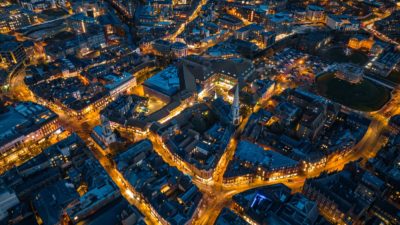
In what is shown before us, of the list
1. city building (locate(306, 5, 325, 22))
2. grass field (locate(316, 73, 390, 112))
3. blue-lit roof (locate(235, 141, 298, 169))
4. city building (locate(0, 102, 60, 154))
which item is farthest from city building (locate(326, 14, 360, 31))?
city building (locate(0, 102, 60, 154))

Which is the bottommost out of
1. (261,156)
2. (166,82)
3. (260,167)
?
(260,167)

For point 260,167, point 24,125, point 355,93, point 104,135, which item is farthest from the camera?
point 355,93

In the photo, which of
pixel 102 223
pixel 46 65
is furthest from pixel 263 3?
pixel 102 223

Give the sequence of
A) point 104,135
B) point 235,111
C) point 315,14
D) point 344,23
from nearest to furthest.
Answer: point 104,135 < point 235,111 < point 344,23 < point 315,14

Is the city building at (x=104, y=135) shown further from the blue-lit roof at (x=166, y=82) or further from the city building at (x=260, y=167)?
the city building at (x=260, y=167)

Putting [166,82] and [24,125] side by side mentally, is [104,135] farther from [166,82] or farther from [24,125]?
[166,82]

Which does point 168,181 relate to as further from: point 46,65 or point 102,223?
point 46,65

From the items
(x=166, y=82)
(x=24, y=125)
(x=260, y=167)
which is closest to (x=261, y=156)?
(x=260, y=167)

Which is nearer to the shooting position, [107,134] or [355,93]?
[107,134]

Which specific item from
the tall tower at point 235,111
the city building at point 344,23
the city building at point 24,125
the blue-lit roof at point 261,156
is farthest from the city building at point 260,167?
the city building at point 344,23

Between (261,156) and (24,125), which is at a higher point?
(24,125)

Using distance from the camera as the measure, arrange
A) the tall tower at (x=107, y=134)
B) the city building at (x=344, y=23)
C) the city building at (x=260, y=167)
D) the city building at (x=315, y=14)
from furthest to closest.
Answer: the city building at (x=315, y=14) → the city building at (x=344, y=23) → the tall tower at (x=107, y=134) → the city building at (x=260, y=167)

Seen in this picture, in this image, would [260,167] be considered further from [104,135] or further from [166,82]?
[166,82]
